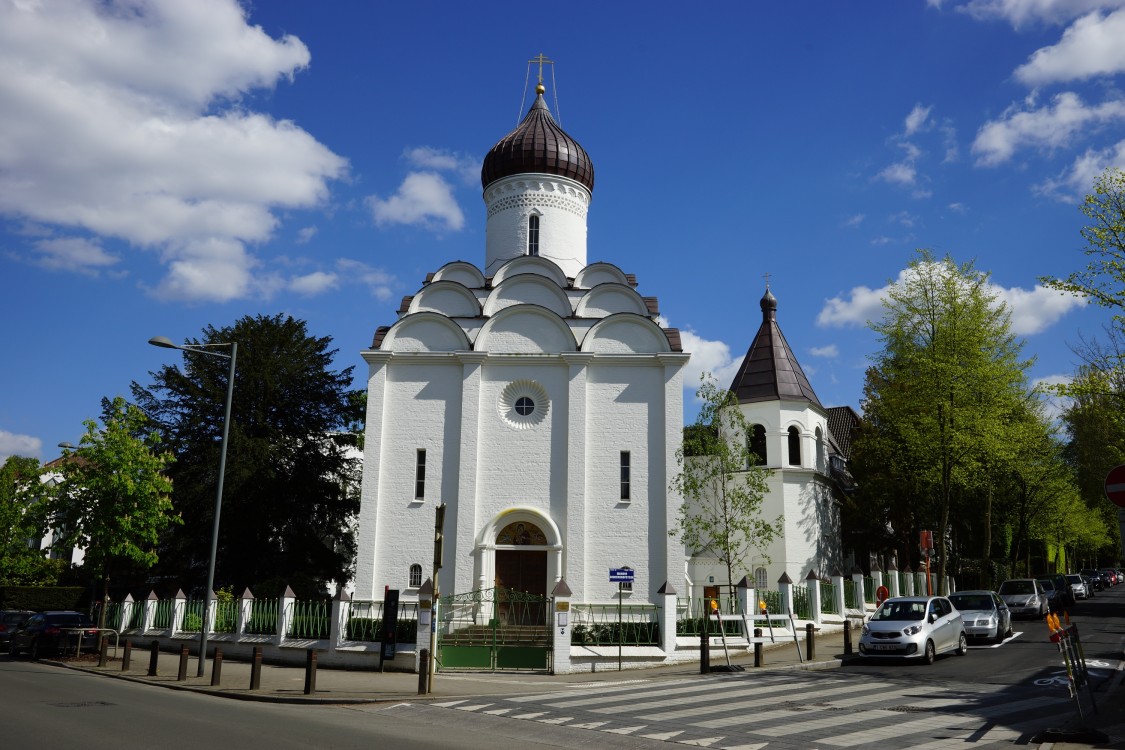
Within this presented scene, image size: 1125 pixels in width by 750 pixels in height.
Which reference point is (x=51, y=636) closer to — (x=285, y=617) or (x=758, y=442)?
(x=285, y=617)

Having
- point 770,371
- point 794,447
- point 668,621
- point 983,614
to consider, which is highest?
point 770,371

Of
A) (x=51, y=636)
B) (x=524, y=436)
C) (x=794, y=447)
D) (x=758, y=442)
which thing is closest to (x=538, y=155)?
(x=524, y=436)

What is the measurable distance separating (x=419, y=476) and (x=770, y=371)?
51.0 feet

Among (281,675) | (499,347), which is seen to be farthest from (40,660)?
(499,347)

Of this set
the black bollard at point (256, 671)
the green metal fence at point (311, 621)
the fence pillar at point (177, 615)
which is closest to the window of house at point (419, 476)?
the green metal fence at point (311, 621)

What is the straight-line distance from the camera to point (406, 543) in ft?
82.3

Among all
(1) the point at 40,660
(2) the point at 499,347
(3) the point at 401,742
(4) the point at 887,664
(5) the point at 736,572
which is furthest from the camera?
(5) the point at 736,572

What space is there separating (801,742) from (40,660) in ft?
68.8

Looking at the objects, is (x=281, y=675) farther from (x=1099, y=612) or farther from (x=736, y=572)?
(x=1099, y=612)

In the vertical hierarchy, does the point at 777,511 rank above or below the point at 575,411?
below

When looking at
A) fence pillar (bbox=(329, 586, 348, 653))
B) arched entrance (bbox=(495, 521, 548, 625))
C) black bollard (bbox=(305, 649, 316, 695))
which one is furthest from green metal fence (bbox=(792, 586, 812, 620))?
black bollard (bbox=(305, 649, 316, 695))

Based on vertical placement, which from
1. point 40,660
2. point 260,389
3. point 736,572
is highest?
point 260,389

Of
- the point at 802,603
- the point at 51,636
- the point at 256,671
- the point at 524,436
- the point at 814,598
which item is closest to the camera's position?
the point at 256,671

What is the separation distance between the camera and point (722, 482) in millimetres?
27031
